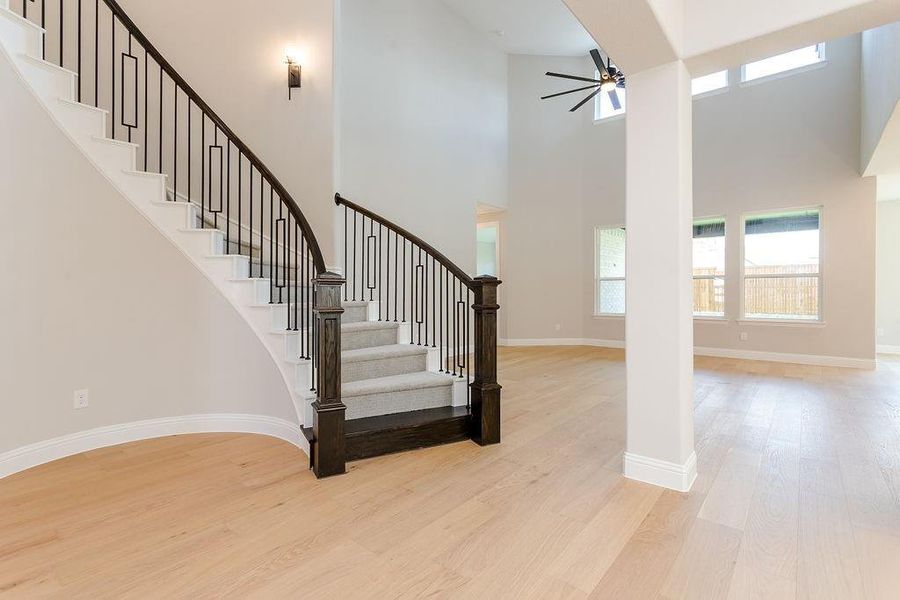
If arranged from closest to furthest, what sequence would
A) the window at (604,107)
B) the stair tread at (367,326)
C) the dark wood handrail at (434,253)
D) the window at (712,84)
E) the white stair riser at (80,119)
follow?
1. the white stair riser at (80,119)
2. the dark wood handrail at (434,253)
3. the stair tread at (367,326)
4. the window at (712,84)
5. the window at (604,107)

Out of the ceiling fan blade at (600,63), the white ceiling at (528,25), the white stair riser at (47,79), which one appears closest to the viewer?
the white stair riser at (47,79)

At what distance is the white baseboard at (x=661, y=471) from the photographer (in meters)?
2.20

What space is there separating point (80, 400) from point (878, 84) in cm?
741

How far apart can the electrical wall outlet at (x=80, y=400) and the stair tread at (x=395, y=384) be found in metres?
1.63

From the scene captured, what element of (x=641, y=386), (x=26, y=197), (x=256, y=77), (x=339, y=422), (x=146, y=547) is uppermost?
(x=256, y=77)

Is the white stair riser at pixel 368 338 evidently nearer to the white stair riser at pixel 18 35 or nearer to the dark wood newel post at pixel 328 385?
the dark wood newel post at pixel 328 385

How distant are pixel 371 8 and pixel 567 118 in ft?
13.4

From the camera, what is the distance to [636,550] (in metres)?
1.71

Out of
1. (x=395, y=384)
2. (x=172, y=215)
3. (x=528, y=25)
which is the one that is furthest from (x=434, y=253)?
(x=528, y=25)

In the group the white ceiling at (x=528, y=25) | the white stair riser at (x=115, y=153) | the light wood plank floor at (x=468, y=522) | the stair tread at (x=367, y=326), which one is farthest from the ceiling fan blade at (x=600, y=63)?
the white stair riser at (x=115, y=153)

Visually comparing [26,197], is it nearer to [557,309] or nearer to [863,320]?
[557,309]

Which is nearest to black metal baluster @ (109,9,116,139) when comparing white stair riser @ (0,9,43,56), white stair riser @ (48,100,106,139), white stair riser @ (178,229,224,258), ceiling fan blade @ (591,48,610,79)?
white stair riser @ (48,100,106,139)

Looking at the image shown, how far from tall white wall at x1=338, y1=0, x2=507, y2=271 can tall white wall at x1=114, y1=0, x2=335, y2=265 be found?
0.55m

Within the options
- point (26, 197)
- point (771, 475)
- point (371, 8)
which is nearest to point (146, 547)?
point (26, 197)
